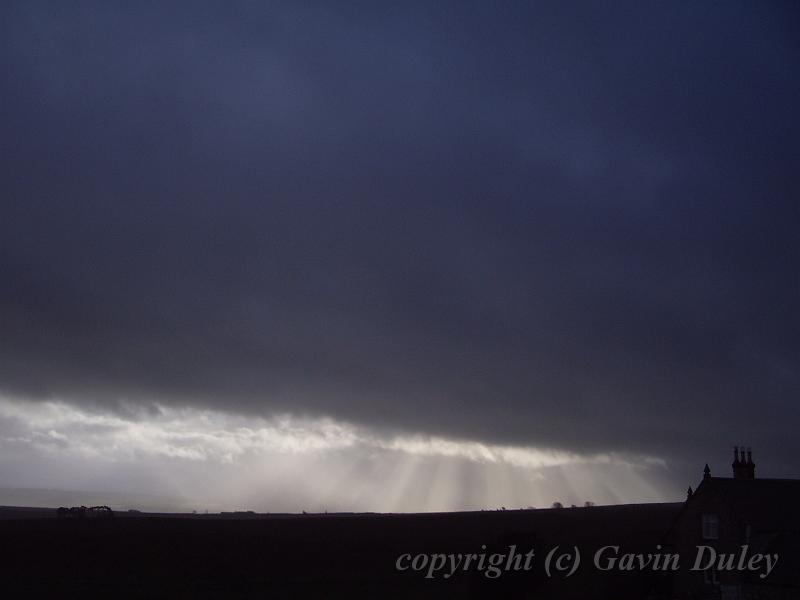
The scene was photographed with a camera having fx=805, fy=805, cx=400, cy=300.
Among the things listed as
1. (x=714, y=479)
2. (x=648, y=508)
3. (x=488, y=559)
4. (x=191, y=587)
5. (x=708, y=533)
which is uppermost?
(x=648, y=508)

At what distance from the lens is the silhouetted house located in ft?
172

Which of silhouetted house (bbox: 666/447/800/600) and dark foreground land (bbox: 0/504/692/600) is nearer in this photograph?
silhouetted house (bbox: 666/447/800/600)

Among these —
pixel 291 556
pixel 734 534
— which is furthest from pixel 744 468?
pixel 291 556

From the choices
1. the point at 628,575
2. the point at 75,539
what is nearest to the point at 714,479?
the point at 628,575

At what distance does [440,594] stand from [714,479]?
2258cm

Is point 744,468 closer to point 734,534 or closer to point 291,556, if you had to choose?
point 734,534

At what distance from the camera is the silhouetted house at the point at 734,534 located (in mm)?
52281

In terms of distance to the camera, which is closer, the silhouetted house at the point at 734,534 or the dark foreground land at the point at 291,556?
→ the silhouetted house at the point at 734,534

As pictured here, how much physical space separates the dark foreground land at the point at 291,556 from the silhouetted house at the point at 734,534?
11.4 feet

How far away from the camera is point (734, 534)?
55.6 meters

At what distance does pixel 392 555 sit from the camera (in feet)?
292

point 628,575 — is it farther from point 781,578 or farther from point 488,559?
point 488,559

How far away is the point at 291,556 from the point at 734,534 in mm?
48737

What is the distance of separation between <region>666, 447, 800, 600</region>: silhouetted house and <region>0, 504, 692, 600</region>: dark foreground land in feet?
11.4
